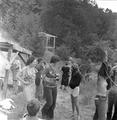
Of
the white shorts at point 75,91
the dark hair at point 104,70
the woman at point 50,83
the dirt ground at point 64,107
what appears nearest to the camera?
the dark hair at point 104,70

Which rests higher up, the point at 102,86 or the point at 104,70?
the point at 104,70

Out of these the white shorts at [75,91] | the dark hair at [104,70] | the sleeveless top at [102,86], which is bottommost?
the white shorts at [75,91]

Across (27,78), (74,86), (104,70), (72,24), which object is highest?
(72,24)

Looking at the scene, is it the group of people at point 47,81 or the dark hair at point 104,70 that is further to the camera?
the group of people at point 47,81

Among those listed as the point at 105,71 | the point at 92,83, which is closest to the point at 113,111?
the point at 105,71

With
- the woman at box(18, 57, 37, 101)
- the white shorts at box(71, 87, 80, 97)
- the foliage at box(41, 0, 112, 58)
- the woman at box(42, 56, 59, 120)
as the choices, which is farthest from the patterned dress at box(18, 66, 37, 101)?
the foliage at box(41, 0, 112, 58)

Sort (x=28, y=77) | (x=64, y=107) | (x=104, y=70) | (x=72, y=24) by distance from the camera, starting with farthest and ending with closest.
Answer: (x=72, y=24) → (x=64, y=107) → (x=28, y=77) → (x=104, y=70)

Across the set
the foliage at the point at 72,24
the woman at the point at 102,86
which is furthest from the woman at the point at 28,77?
the foliage at the point at 72,24

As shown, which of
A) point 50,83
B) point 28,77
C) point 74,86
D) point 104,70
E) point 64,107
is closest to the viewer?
point 104,70

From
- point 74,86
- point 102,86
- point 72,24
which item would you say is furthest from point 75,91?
point 72,24

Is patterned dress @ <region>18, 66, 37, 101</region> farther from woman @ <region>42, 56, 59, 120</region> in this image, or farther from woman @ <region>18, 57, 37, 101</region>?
woman @ <region>42, 56, 59, 120</region>

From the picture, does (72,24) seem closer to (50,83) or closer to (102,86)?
(50,83)

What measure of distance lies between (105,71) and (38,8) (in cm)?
4007

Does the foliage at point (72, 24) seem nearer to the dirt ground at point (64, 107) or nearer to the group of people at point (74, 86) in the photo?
the dirt ground at point (64, 107)
